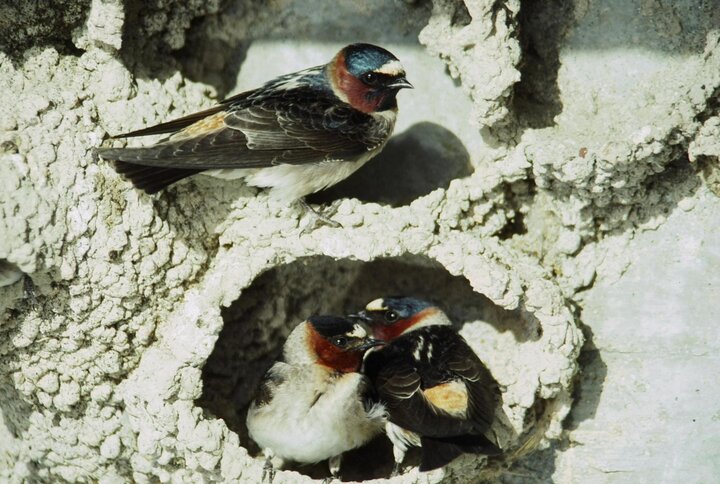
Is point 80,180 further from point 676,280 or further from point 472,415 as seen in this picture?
point 676,280

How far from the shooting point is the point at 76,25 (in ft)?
13.2

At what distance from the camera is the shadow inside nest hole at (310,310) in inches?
167

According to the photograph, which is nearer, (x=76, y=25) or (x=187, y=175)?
(x=187, y=175)

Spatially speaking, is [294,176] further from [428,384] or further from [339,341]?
[428,384]

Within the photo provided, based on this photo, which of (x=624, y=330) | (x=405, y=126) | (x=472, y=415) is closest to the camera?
(x=472, y=415)

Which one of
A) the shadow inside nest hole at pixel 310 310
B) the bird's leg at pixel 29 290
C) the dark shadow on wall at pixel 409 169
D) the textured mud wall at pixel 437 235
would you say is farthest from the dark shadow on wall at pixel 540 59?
the bird's leg at pixel 29 290

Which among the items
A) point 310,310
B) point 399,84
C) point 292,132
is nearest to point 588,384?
point 310,310

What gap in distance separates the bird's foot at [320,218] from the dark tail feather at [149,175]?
1.50ft

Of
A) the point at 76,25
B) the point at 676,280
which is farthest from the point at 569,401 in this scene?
the point at 76,25

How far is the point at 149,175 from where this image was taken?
3.69m

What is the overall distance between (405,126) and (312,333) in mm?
886

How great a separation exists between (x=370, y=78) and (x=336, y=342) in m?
0.94

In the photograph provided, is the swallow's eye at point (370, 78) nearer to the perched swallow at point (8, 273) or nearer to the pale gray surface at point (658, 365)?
the pale gray surface at point (658, 365)

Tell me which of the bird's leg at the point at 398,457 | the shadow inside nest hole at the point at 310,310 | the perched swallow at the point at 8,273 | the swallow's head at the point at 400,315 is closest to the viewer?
the perched swallow at the point at 8,273
